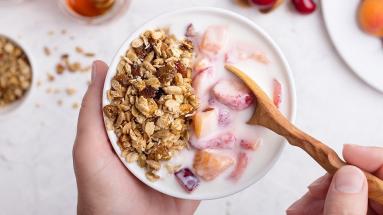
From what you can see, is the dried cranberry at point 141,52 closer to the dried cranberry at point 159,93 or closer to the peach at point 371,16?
the dried cranberry at point 159,93

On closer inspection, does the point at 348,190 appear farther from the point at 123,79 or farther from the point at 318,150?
the point at 123,79

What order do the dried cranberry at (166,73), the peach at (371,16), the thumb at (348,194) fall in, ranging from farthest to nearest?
1. the peach at (371,16)
2. the dried cranberry at (166,73)
3. the thumb at (348,194)

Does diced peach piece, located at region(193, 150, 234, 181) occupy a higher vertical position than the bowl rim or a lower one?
higher

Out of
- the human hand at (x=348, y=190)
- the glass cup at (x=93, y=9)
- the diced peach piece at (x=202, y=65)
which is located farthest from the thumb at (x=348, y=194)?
the glass cup at (x=93, y=9)

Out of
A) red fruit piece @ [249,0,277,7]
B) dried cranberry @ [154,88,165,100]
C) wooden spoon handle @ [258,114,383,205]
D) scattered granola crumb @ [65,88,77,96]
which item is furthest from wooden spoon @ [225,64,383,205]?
scattered granola crumb @ [65,88,77,96]

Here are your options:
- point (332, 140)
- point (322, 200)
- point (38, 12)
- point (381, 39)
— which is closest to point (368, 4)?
point (381, 39)

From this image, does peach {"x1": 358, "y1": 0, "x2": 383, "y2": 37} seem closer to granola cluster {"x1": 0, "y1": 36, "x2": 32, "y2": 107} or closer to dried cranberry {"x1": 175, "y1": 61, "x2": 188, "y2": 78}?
dried cranberry {"x1": 175, "y1": 61, "x2": 188, "y2": 78}
